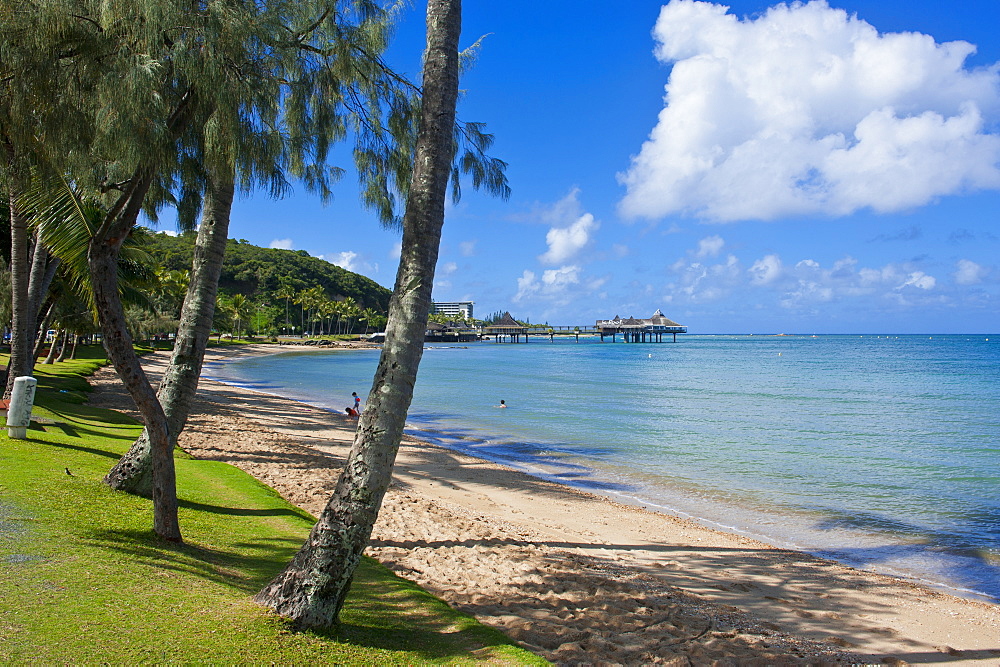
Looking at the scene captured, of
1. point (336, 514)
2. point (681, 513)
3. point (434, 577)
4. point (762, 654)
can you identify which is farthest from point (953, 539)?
point (336, 514)

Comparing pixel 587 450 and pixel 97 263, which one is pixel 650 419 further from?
pixel 97 263

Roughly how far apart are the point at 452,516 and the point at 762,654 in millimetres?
4998

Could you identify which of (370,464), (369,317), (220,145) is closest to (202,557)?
(370,464)

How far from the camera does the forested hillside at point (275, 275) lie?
112 metres

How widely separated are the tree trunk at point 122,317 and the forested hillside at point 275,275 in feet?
311

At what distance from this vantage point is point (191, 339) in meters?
6.72

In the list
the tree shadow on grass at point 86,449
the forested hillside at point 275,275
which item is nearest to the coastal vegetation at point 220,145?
the tree shadow on grass at point 86,449

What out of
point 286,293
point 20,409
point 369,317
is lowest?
point 20,409

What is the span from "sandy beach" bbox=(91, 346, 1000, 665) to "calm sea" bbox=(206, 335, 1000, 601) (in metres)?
1.42

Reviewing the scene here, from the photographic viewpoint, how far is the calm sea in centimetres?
1010

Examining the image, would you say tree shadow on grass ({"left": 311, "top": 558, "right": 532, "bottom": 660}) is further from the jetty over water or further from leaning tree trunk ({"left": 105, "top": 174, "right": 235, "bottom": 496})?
the jetty over water

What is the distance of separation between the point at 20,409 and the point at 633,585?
307 inches

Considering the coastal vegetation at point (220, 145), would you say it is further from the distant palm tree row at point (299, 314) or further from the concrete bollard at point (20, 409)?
the distant palm tree row at point (299, 314)

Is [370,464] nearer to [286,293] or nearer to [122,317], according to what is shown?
[122,317]
